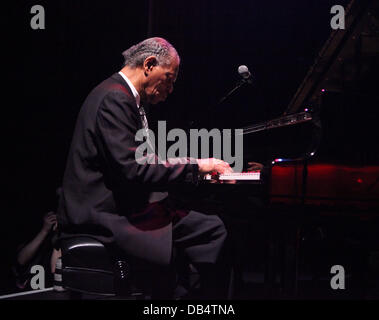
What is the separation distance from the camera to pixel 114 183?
4.86 ft

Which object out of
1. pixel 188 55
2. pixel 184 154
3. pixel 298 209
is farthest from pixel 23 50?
pixel 298 209

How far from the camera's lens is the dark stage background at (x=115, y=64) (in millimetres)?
2896

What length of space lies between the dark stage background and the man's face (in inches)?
43.3

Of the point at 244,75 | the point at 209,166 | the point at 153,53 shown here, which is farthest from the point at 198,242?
the point at 244,75

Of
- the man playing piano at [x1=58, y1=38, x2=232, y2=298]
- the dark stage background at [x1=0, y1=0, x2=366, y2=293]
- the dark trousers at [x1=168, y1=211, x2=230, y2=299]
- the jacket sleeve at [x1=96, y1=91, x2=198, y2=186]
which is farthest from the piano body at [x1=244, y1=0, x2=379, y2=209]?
the dark stage background at [x1=0, y1=0, x2=366, y2=293]

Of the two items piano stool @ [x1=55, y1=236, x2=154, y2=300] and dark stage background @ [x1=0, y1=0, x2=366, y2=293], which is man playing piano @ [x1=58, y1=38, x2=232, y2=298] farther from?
dark stage background @ [x1=0, y1=0, x2=366, y2=293]

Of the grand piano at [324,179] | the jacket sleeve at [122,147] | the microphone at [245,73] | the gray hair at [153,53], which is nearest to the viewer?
the jacket sleeve at [122,147]

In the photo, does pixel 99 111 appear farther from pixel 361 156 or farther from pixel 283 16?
pixel 283 16

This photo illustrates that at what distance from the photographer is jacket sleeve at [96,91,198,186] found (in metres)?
1.40

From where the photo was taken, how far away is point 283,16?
4.04 m

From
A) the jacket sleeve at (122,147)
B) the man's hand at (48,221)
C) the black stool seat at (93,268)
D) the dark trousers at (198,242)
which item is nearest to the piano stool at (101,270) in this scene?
the black stool seat at (93,268)

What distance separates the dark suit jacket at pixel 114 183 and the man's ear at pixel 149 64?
0.23 metres

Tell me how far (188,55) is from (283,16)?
1.13 metres

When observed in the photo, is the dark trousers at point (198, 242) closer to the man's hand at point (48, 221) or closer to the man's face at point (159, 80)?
the man's face at point (159, 80)
